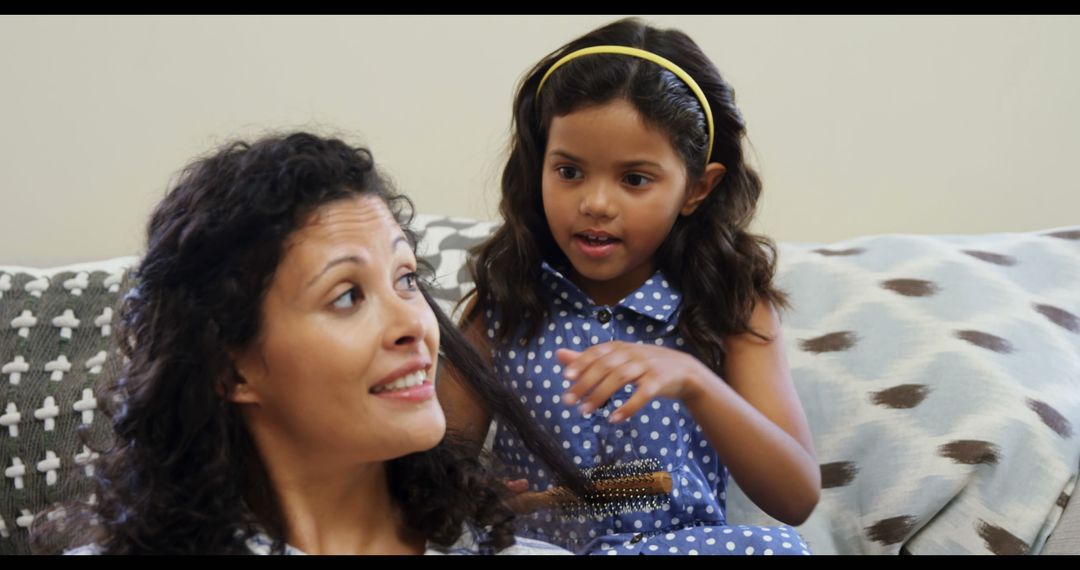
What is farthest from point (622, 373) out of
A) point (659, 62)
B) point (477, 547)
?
point (659, 62)

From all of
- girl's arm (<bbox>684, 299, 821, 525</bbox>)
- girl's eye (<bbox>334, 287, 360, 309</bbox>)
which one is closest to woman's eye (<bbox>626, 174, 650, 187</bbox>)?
girl's arm (<bbox>684, 299, 821, 525</bbox>)

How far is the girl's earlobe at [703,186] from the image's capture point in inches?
59.7

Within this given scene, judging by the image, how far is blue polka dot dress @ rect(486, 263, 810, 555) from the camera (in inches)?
55.2

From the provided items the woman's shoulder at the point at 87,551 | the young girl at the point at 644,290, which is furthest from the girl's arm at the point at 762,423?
the woman's shoulder at the point at 87,551

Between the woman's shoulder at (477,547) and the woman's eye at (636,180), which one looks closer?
the woman's shoulder at (477,547)

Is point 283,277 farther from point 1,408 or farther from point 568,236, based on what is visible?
point 1,408

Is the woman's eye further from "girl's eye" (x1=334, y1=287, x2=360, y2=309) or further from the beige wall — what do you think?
the beige wall

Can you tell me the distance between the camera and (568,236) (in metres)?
1.47

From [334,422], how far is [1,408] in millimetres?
606

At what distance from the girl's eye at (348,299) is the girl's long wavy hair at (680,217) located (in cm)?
43

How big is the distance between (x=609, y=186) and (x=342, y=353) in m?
0.45

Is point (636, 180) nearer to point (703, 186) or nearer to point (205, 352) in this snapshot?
point (703, 186)

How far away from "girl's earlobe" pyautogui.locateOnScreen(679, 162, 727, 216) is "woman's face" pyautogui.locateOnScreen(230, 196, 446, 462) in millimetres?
496

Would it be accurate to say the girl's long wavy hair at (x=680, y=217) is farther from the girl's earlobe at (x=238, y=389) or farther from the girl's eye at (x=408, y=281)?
the girl's earlobe at (x=238, y=389)
